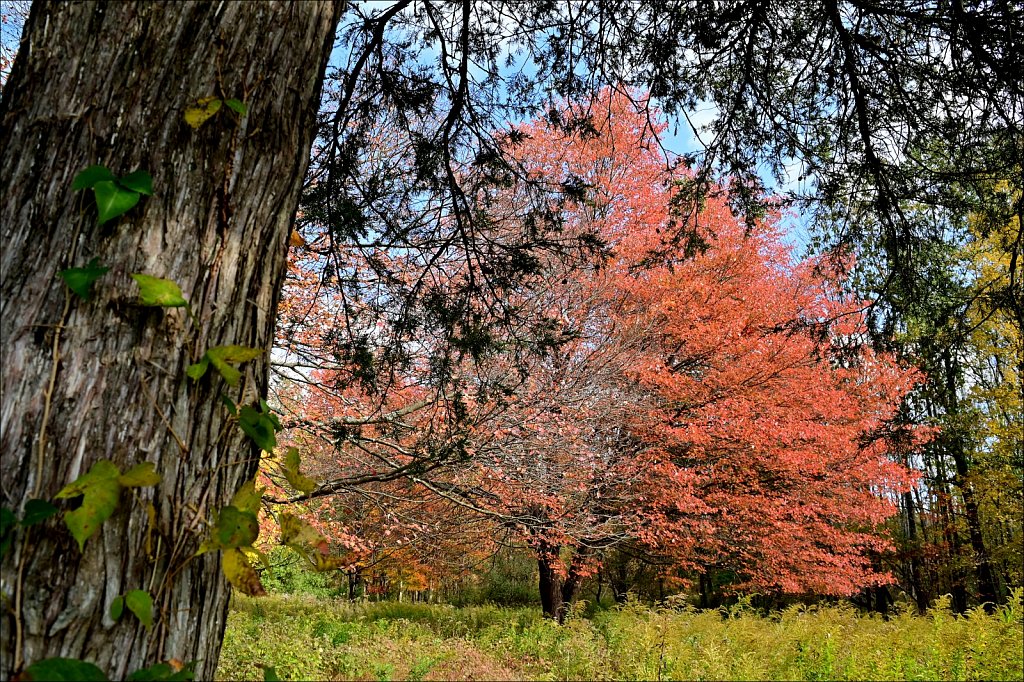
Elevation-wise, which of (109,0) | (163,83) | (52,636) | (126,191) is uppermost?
(109,0)

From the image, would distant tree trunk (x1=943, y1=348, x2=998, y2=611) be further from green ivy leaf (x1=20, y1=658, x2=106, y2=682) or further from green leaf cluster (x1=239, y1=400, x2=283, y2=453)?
green ivy leaf (x1=20, y1=658, x2=106, y2=682)

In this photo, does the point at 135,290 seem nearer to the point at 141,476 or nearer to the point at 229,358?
the point at 229,358

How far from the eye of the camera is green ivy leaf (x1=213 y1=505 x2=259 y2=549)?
41.4 inches

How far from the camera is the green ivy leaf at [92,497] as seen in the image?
0.89 metres

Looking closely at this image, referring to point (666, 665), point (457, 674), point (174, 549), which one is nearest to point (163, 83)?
point (174, 549)

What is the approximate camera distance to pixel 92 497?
0.90m

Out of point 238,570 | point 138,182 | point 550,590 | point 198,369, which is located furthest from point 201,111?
point 550,590

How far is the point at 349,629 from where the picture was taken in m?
8.96

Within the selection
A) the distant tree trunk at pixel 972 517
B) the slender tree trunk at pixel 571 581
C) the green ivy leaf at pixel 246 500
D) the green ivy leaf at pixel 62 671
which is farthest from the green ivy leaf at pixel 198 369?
the distant tree trunk at pixel 972 517

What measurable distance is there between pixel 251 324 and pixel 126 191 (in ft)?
1.00

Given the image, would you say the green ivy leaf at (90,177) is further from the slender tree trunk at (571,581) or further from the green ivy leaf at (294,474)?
the slender tree trunk at (571,581)

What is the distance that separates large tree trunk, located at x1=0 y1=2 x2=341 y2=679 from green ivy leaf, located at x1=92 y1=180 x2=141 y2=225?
0.04 metres

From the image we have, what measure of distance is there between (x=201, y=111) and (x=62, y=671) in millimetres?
885

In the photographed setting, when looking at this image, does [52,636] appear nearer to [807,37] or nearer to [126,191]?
[126,191]
